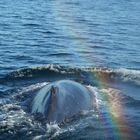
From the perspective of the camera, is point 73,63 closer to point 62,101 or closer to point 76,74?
point 76,74

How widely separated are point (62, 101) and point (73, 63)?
A: 33.0 ft

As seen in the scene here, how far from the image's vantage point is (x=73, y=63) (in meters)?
25.2

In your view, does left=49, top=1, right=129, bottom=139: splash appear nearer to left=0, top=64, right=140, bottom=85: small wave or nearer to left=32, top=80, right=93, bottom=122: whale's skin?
left=0, top=64, right=140, bottom=85: small wave

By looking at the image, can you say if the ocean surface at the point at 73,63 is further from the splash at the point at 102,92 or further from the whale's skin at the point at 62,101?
the whale's skin at the point at 62,101

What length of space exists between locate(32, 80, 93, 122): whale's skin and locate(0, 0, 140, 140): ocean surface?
26 cm

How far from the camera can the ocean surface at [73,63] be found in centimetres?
1471

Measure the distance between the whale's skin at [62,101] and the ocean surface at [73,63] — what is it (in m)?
0.26

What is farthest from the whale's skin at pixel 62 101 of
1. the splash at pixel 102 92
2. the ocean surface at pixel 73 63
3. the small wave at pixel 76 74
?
the small wave at pixel 76 74

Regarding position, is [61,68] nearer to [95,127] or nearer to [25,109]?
[25,109]

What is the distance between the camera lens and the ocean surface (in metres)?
14.7

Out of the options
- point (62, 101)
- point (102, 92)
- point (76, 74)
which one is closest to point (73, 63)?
point (76, 74)

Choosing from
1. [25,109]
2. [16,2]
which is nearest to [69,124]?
[25,109]

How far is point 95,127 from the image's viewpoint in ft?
48.8

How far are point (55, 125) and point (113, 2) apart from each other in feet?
143
